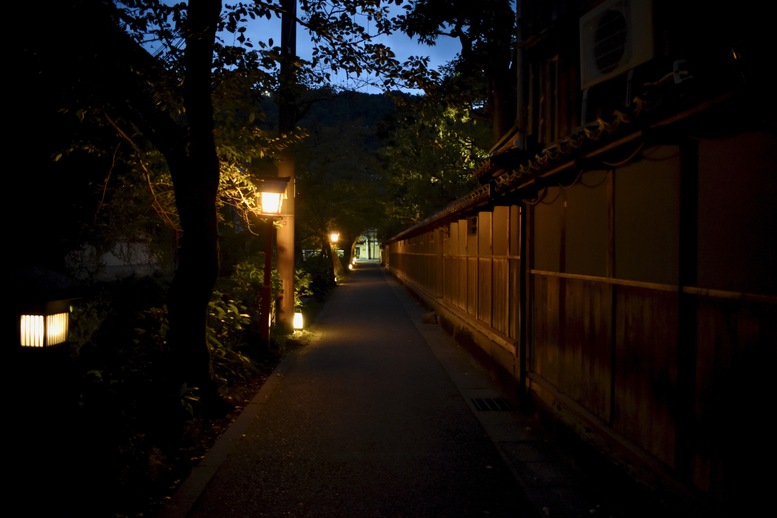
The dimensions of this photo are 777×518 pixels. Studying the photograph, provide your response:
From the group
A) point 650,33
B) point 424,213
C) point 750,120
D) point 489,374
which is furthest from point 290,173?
point 424,213

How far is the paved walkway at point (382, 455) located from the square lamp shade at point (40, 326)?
1858 mm

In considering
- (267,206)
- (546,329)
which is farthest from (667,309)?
(267,206)

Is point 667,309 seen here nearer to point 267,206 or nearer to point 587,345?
point 587,345

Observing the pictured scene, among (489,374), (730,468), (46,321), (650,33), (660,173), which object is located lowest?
(489,374)

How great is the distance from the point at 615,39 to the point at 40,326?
6966 millimetres

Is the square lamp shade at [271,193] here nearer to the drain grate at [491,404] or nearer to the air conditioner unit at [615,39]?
the drain grate at [491,404]

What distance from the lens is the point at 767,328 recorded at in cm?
297

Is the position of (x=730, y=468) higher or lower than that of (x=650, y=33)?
lower

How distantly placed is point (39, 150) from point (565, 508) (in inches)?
389

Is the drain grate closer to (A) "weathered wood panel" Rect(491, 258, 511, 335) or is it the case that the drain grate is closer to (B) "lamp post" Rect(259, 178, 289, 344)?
(A) "weathered wood panel" Rect(491, 258, 511, 335)

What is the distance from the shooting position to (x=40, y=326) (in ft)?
12.0

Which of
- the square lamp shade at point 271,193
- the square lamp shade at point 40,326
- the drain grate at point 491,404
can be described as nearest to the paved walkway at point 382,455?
the drain grate at point 491,404

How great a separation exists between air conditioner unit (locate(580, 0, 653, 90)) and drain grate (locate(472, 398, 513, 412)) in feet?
16.1

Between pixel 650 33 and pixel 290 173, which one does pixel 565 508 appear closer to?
pixel 650 33
